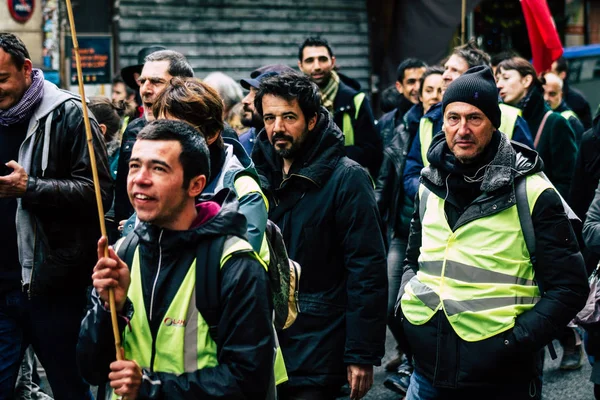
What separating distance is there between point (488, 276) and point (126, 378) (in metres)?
1.66

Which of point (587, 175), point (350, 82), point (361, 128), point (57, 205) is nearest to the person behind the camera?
point (57, 205)

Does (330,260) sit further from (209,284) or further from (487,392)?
(209,284)

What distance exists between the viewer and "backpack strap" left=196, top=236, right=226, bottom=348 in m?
3.06

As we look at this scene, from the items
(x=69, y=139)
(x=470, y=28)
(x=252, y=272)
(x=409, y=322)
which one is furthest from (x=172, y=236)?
(x=470, y=28)

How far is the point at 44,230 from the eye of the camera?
16.4 ft

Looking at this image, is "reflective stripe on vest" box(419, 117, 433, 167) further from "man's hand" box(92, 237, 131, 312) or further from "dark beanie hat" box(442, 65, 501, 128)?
"man's hand" box(92, 237, 131, 312)

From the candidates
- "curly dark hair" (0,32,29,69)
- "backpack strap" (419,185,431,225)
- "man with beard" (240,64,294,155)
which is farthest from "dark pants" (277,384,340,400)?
"curly dark hair" (0,32,29,69)

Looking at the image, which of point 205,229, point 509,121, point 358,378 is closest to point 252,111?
point 509,121

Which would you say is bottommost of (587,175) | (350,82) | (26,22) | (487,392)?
(487,392)

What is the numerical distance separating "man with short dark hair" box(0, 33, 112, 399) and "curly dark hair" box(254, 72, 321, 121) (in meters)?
1.03

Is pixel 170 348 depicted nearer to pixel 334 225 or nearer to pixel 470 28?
pixel 334 225

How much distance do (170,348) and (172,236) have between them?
35 centimetres

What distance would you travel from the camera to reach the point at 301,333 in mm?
→ 4605

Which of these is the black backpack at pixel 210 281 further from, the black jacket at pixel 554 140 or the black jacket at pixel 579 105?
the black jacket at pixel 579 105
